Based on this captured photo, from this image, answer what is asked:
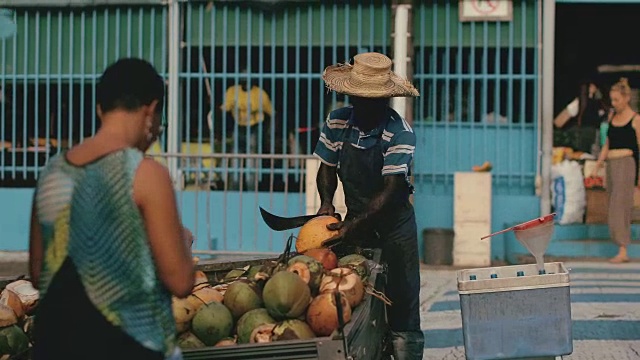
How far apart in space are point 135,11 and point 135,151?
1064cm

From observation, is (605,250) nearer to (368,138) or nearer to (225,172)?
(225,172)

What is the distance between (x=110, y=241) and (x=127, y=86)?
→ 509 mm

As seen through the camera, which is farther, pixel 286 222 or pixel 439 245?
pixel 439 245

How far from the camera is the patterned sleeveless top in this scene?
3561 millimetres

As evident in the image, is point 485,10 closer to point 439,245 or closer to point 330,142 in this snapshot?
point 439,245

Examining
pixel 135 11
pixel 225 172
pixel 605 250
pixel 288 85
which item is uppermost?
pixel 135 11

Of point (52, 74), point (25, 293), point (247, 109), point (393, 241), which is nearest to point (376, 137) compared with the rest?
point (393, 241)

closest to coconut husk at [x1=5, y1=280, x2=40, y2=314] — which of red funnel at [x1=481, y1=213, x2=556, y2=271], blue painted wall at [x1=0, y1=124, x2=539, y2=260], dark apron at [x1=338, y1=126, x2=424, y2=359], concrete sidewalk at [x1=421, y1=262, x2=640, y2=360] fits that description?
dark apron at [x1=338, y1=126, x2=424, y2=359]

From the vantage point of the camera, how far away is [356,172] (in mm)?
6320

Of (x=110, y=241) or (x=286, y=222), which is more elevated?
(x=110, y=241)

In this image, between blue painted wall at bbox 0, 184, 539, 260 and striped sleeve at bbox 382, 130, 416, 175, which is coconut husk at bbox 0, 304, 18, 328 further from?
blue painted wall at bbox 0, 184, 539, 260

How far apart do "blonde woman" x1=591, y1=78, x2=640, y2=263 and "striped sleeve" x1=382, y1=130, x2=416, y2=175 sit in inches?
291

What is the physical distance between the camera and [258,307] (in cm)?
489

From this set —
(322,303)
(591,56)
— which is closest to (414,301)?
(322,303)
